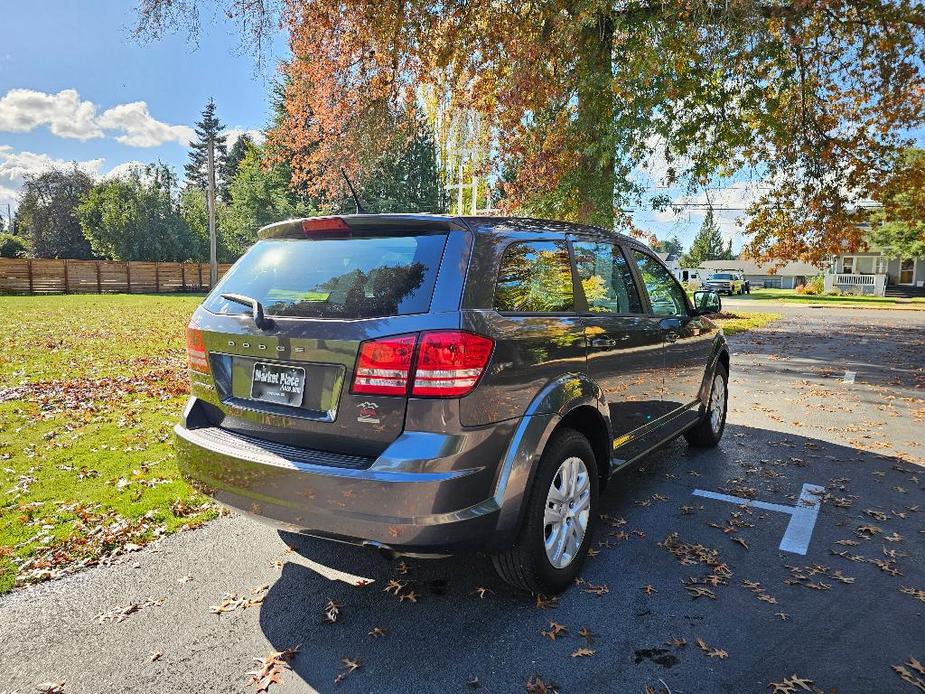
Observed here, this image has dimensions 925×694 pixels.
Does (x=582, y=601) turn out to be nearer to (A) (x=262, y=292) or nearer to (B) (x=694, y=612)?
(B) (x=694, y=612)

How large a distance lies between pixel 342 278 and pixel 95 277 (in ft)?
123

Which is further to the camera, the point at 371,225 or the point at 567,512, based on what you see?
the point at 567,512

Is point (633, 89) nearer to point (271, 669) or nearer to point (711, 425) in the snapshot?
point (711, 425)

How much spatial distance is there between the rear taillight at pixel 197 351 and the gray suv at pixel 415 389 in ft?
0.03

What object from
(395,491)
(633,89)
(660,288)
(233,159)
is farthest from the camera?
(233,159)

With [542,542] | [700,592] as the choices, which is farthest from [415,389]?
[700,592]

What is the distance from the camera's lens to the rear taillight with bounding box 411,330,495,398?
8.08ft

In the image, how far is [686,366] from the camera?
484 centimetres

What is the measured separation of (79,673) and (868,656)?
346 cm

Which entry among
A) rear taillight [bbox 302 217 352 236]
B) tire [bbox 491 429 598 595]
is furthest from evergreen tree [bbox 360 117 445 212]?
tire [bbox 491 429 598 595]

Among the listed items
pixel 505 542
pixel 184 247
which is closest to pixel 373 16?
pixel 505 542

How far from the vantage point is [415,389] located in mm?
2469

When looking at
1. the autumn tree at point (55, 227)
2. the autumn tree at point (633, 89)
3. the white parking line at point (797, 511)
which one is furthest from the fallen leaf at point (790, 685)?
Answer: the autumn tree at point (55, 227)

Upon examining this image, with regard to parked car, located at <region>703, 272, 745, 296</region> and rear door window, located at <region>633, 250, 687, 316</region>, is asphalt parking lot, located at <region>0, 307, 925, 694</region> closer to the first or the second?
rear door window, located at <region>633, 250, 687, 316</region>
